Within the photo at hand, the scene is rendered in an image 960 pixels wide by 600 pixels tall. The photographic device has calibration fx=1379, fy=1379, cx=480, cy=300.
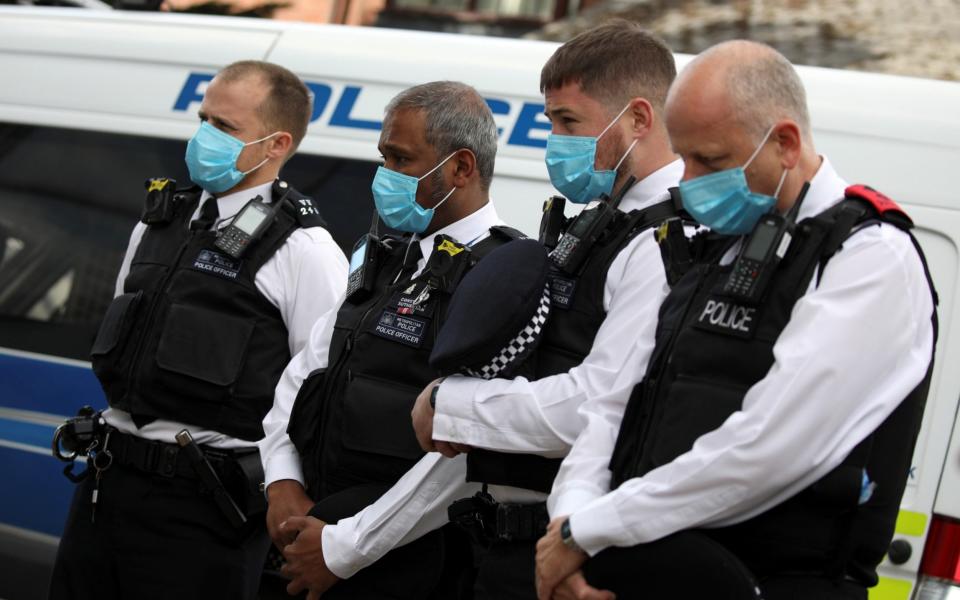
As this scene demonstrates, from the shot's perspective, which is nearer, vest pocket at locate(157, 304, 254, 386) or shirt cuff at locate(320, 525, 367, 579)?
shirt cuff at locate(320, 525, 367, 579)

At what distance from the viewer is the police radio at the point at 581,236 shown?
2.91m

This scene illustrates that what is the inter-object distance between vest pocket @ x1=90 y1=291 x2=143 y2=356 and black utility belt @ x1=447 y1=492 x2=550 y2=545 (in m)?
1.31

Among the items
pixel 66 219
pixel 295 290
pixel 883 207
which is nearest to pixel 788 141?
pixel 883 207

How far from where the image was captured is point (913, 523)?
13.2ft

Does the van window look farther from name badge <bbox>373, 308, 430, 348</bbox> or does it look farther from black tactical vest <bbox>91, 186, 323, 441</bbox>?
name badge <bbox>373, 308, 430, 348</bbox>

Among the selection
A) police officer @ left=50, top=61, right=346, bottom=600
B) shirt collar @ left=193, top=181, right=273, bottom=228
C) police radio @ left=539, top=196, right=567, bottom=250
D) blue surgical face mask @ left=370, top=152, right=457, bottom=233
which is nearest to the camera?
police radio @ left=539, top=196, right=567, bottom=250

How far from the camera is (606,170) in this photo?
122 inches

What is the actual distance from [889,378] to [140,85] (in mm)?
3542

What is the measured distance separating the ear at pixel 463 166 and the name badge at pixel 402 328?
382 mm

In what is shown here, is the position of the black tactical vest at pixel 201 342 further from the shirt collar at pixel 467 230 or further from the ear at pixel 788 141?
the ear at pixel 788 141

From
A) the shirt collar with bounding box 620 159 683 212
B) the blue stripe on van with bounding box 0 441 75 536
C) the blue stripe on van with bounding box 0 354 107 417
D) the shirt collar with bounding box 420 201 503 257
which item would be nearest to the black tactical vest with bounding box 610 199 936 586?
the shirt collar with bounding box 620 159 683 212

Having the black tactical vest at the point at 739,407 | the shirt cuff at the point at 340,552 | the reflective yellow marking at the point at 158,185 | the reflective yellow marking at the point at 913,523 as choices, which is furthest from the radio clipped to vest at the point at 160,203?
the reflective yellow marking at the point at 913,523

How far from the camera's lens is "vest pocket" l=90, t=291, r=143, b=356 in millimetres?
3904

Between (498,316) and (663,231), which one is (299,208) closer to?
(498,316)
